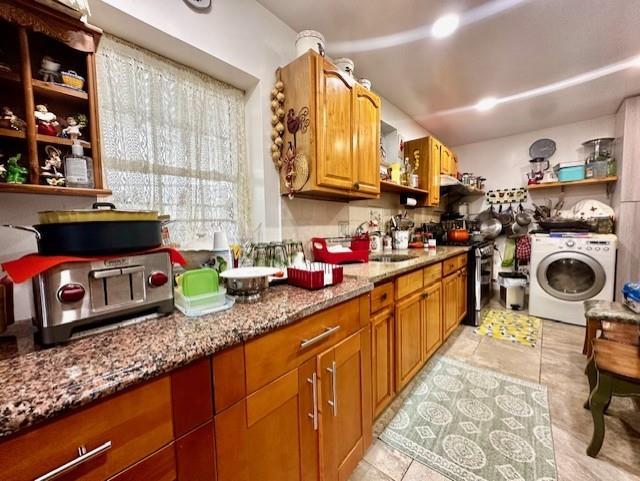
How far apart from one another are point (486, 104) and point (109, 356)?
3584mm

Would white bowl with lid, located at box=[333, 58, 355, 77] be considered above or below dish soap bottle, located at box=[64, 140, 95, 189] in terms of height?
above

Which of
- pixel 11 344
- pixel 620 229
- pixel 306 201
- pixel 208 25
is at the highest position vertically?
pixel 208 25

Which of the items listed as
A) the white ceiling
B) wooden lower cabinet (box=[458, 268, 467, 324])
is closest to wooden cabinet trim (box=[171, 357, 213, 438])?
the white ceiling

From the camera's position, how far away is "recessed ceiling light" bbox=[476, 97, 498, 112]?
8.66 feet

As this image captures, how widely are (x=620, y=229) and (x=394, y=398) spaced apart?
324cm

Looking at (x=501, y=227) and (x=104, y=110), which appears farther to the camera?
(x=501, y=227)

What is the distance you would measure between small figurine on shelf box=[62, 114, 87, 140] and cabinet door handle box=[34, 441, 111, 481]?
95cm

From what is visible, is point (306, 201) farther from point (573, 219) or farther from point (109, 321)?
point (573, 219)

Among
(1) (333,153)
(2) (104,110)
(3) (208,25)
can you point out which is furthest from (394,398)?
(3) (208,25)

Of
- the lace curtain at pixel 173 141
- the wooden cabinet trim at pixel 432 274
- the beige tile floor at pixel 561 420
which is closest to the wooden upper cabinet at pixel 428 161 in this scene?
the wooden cabinet trim at pixel 432 274

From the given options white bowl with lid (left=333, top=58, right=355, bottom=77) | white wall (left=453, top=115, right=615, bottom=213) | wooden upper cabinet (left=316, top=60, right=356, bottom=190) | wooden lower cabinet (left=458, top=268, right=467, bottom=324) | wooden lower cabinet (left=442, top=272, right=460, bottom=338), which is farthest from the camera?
white wall (left=453, top=115, right=615, bottom=213)

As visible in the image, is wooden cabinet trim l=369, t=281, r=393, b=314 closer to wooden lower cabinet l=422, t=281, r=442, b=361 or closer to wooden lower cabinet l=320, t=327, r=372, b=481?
wooden lower cabinet l=320, t=327, r=372, b=481

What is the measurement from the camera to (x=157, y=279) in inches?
30.4

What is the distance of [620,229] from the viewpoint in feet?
9.14
